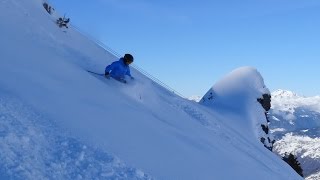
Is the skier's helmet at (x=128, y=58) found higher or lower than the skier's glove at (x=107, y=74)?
higher

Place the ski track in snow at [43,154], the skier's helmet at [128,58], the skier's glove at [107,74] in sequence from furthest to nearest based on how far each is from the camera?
1. the skier's helmet at [128,58]
2. the skier's glove at [107,74]
3. the ski track in snow at [43,154]

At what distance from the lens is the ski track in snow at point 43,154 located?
6422mm

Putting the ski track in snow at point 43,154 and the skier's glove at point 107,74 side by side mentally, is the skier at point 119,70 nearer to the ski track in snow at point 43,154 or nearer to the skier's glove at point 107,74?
the skier's glove at point 107,74

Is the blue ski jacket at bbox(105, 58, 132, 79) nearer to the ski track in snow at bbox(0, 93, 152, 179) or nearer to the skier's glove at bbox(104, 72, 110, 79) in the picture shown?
the skier's glove at bbox(104, 72, 110, 79)

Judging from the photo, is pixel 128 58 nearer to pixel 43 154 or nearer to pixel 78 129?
pixel 78 129

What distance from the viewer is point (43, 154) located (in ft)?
22.7

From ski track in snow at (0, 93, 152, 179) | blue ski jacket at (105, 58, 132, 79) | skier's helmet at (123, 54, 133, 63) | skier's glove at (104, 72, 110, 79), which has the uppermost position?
skier's helmet at (123, 54, 133, 63)

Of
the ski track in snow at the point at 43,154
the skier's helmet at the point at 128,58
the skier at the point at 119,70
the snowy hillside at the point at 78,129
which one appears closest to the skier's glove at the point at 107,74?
the skier at the point at 119,70

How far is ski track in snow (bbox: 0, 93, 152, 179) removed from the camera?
6422 millimetres

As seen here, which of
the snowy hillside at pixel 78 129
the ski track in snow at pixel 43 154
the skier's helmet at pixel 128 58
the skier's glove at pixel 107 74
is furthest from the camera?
the skier's helmet at pixel 128 58

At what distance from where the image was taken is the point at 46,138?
24.4ft

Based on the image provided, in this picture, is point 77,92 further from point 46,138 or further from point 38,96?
point 46,138

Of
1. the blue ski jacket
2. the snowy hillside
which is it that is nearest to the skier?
the blue ski jacket

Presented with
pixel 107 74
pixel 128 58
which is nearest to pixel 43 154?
pixel 107 74
